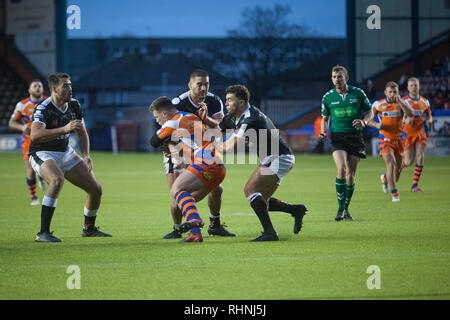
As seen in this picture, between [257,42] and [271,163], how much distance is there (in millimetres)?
59892

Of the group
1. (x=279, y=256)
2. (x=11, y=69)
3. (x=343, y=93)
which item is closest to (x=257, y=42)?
(x=11, y=69)

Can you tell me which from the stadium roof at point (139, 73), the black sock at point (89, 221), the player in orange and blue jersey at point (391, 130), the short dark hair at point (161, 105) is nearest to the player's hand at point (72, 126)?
the short dark hair at point (161, 105)

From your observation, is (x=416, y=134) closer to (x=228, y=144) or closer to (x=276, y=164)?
(x=276, y=164)

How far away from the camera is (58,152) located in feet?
31.8

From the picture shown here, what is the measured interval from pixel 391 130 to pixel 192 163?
696 cm

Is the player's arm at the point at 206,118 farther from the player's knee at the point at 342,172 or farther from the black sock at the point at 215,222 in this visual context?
the player's knee at the point at 342,172

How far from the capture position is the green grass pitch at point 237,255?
6.26 metres

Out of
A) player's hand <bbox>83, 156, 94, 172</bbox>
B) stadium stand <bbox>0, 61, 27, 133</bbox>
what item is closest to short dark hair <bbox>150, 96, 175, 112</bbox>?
player's hand <bbox>83, 156, 94, 172</bbox>

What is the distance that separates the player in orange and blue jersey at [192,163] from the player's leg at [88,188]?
1216 millimetres

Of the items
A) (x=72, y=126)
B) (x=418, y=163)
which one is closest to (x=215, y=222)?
(x=72, y=126)

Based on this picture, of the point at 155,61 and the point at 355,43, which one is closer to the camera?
the point at 355,43
